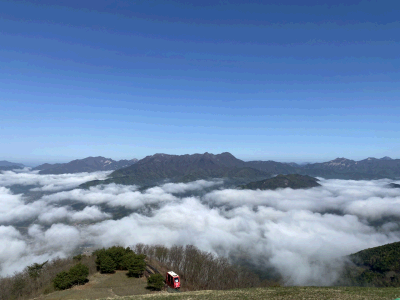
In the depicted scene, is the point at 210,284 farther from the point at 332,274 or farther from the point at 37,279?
the point at 332,274

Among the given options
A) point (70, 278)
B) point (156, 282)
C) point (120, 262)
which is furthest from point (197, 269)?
point (70, 278)

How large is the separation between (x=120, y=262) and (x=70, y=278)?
15764mm

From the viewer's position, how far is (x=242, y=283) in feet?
382

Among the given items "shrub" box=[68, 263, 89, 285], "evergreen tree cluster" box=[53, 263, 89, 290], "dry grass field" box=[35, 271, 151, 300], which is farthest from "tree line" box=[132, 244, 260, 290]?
"evergreen tree cluster" box=[53, 263, 89, 290]

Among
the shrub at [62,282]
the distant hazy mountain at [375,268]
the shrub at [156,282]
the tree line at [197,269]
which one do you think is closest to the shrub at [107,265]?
the shrub at [62,282]

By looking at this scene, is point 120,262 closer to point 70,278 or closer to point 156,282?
point 70,278

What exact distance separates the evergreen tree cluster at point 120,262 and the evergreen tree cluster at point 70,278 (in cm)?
799

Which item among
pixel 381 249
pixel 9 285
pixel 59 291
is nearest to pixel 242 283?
pixel 59 291

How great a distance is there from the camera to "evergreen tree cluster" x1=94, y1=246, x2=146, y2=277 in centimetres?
6425

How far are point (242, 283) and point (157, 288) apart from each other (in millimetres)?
77828

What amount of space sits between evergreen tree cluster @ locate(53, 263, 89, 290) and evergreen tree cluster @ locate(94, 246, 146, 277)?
26.2ft

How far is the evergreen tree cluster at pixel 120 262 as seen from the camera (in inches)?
2530

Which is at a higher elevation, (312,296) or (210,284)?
(312,296)

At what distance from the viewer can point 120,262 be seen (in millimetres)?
69500
